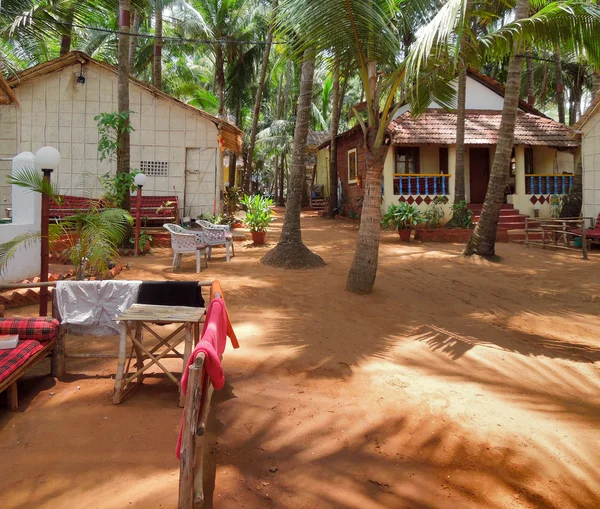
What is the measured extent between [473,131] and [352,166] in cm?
507

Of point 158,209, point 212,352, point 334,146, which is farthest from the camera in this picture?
point 334,146

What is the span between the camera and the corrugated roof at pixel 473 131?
50.0 feet

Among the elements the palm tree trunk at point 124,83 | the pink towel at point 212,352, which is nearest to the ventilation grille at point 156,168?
the palm tree trunk at point 124,83

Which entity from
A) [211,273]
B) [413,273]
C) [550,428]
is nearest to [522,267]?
[413,273]

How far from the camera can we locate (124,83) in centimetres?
1012

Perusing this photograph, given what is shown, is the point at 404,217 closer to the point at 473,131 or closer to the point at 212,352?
the point at 473,131

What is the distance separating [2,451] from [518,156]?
17048 millimetres

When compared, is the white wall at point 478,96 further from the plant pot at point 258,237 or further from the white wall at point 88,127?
the plant pot at point 258,237

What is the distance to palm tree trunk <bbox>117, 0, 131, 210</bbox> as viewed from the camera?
9539 mm

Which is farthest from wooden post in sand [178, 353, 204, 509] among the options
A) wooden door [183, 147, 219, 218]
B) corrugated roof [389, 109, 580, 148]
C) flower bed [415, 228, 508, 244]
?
corrugated roof [389, 109, 580, 148]

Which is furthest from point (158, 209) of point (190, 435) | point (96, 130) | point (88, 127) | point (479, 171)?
point (479, 171)

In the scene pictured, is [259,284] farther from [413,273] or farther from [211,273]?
[413,273]

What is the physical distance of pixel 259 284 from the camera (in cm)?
764

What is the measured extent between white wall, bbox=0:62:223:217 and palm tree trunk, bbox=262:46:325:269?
538 cm
